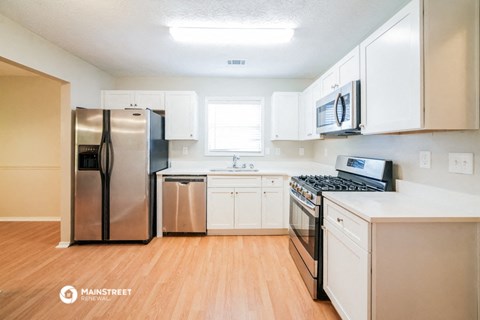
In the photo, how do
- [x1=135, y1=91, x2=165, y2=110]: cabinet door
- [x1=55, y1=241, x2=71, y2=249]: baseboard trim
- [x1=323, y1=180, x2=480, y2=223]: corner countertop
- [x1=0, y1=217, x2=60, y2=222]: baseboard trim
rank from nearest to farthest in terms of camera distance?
1. [x1=323, y1=180, x2=480, y2=223]: corner countertop
2. [x1=55, y1=241, x2=71, y2=249]: baseboard trim
3. [x1=135, y1=91, x2=165, y2=110]: cabinet door
4. [x1=0, y1=217, x2=60, y2=222]: baseboard trim

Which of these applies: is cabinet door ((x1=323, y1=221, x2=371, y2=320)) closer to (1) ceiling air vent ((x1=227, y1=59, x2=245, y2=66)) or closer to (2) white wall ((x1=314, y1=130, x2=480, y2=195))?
(2) white wall ((x1=314, y1=130, x2=480, y2=195))

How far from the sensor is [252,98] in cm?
381

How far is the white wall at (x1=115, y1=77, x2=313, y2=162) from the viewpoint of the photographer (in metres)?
3.81

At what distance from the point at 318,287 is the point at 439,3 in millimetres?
2013

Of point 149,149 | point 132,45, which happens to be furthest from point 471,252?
point 132,45

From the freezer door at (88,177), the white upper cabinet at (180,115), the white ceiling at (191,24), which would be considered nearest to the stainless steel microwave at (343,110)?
the white ceiling at (191,24)

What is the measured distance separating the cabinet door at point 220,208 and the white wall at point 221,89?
32.2 inches

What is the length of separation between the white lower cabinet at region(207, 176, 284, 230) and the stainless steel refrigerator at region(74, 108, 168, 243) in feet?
2.91

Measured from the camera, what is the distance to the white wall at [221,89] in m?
3.81

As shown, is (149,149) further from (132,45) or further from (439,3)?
(439,3)

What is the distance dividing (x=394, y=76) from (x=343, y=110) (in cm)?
56

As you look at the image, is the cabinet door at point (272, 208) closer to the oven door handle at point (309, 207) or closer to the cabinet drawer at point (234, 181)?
the cabinet drawer at point (234, 181)

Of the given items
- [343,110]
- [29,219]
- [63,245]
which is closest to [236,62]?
[343,110]

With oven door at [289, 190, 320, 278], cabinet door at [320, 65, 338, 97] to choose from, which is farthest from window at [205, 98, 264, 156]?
oven door at [289, 190, 320, 278]
